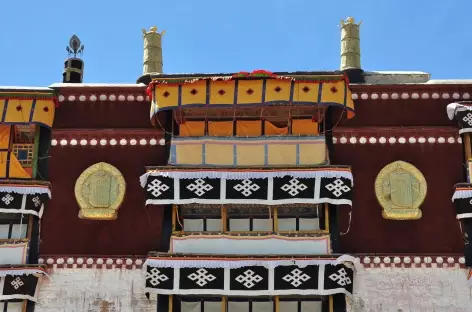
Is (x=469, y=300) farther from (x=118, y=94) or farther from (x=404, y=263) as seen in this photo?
(x=118, y=94)

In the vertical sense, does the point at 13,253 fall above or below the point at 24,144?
below

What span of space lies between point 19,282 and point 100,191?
3043 mm

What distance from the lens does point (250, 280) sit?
21297 millimetres

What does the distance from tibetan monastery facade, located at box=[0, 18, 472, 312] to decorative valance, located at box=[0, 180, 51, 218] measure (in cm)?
4

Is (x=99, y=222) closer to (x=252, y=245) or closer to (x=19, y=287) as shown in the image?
(x=19, y=287)

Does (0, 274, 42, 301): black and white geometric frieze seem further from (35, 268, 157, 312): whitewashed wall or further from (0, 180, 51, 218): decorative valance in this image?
(0, 180, 51, 218): decorative valance

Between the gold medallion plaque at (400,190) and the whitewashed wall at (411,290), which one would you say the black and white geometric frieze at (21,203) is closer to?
the whitewashed wall at (411,290)

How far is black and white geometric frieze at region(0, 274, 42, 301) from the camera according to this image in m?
21.5

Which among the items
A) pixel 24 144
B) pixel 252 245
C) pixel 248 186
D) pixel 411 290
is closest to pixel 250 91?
pixel 248 186

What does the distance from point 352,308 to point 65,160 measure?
27.1 ft

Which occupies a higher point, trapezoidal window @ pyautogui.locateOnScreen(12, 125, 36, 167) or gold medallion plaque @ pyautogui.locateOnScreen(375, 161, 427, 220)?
trapezoidal window @ pyautogui.locateOnScreen(12, 125, 36, 167)

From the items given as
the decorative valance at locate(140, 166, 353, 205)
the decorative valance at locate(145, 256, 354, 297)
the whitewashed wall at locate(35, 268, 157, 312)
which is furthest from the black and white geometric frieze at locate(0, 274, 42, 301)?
the decorative valance at locate(140, 166, 353, 205)

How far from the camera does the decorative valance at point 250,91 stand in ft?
73.1

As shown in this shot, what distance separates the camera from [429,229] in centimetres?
2219
